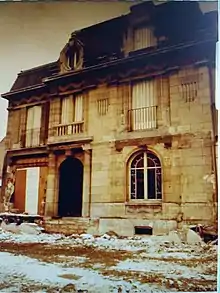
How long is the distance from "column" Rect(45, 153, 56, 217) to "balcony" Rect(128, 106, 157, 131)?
0.71 meters

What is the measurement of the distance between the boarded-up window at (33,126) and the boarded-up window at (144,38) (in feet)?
3.30

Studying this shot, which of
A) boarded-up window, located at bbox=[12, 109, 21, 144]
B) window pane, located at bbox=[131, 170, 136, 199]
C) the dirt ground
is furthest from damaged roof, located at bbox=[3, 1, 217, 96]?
the dirt ground

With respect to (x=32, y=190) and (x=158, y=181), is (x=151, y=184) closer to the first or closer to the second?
(x=158, y=181)

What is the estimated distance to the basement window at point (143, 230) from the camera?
2.83m

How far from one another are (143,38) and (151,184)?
4.00 feet

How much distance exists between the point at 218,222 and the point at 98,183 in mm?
967

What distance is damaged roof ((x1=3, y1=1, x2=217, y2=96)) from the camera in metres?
3.03

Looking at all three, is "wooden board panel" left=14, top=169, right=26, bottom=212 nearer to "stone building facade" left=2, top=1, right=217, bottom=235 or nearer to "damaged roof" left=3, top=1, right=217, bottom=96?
"stone building facade" left=2, top=1, right=217, bottom=235

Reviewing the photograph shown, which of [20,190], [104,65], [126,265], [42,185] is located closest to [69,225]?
[42,185]

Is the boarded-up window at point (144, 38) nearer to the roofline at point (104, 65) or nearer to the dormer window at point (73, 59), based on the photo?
the roofline at point (104, 65)

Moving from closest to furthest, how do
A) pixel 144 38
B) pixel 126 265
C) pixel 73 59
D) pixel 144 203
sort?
pixel 126 265, pixel 144 203, pixel 144 38, pixel 73 59

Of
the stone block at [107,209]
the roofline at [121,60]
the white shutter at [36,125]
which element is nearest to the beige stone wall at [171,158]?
the stone block at [107,209]

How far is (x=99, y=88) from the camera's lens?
10.5 ft

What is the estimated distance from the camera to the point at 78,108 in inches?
127
